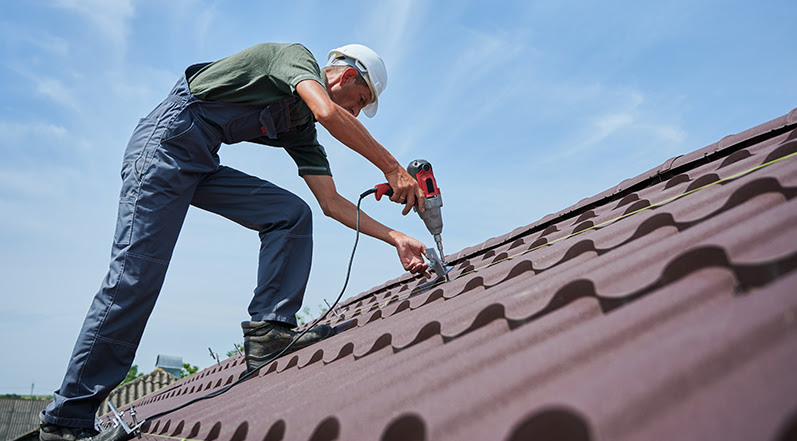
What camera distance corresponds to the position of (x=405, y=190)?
9.25ft

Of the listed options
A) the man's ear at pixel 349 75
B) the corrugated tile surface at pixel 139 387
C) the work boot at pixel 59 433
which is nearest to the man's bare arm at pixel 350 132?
the man's ear at pixel 349 75

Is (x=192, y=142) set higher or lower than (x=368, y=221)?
higher

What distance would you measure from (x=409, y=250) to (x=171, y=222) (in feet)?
3.91

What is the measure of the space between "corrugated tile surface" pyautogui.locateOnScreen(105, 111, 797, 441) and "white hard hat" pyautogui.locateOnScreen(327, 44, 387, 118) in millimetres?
1664

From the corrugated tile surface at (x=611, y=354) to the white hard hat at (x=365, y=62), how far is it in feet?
5.46

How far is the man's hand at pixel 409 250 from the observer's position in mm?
2971

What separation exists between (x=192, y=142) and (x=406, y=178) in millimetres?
1039

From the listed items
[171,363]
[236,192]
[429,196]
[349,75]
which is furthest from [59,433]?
[171,363]

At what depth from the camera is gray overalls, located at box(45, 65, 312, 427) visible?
2383mm

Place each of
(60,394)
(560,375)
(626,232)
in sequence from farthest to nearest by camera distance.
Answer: (60,394) → (626,232) → (560,375)

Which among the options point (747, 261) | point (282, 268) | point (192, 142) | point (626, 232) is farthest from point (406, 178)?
point (747, 261)

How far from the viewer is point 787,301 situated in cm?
69

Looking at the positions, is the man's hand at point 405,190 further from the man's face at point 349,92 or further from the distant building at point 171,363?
the distant building at point 171,363

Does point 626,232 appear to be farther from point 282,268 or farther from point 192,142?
point 192,142
